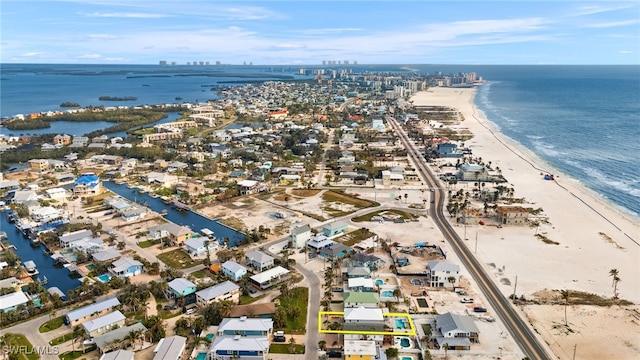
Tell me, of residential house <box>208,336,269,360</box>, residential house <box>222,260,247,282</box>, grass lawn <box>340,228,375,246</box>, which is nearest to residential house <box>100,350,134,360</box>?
residential house <box>208,336,269,360</box>

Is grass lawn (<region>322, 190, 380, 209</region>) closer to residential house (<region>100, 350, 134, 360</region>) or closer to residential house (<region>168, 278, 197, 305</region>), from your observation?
residential house (<region>168, 278, 197, 305</region>)

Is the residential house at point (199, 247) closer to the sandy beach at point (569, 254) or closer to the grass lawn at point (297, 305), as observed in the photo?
the grass lawn at point (297, 305)

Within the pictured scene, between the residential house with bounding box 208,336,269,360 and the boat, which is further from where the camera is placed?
the boat

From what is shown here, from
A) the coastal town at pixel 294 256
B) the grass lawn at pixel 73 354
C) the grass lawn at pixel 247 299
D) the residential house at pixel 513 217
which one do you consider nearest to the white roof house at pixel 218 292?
the coastal town at pixel 294 256

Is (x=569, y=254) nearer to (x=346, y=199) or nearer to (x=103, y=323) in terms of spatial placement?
(x=346, y=199)

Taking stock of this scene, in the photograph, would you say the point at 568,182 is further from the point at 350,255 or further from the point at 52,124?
the point at 52,124
